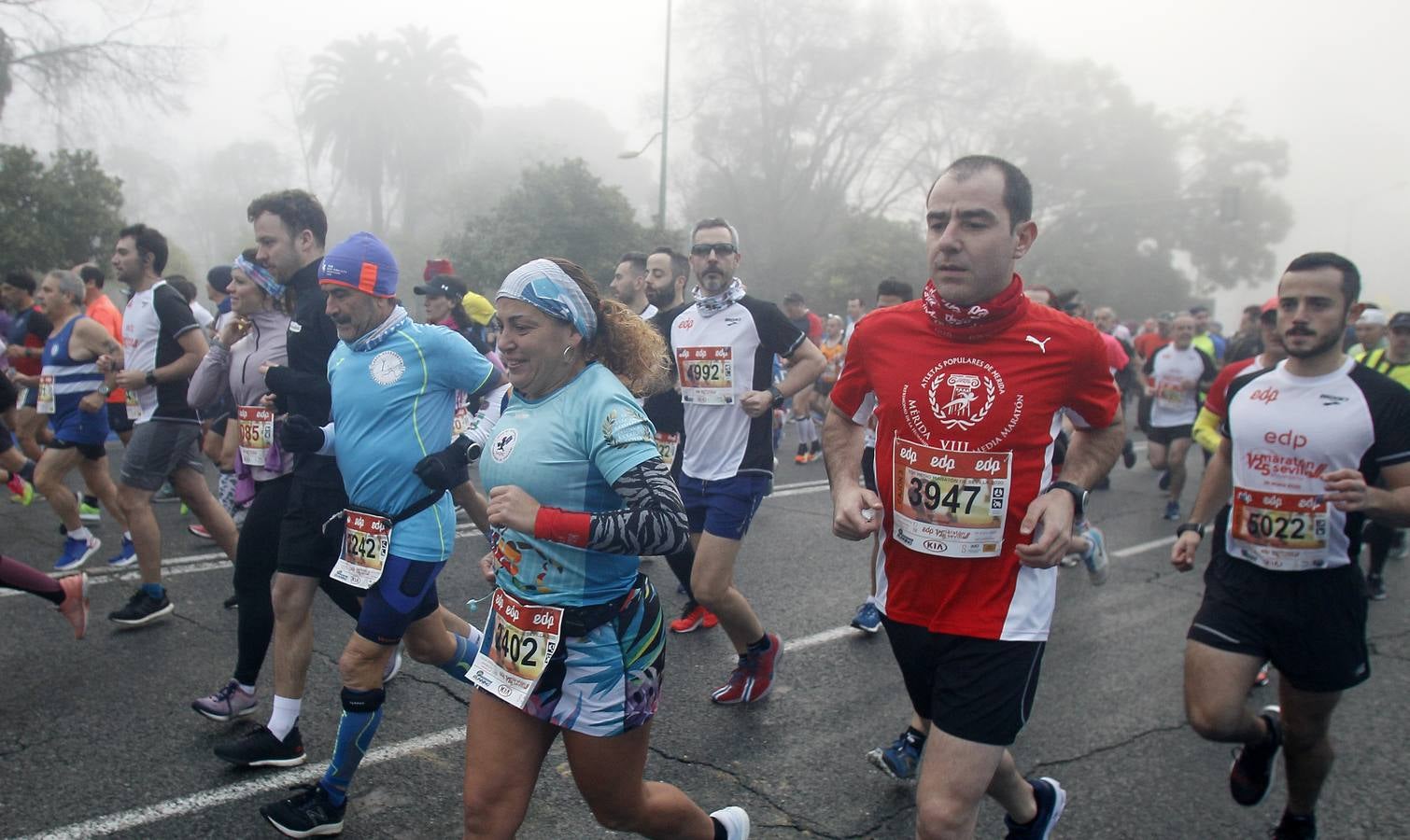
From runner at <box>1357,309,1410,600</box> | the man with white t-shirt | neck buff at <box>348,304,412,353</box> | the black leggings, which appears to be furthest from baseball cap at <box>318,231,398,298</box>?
the man with white t-shirt

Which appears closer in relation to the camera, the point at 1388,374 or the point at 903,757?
the point at 903,757

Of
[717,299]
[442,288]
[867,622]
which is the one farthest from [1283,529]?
[442,288]

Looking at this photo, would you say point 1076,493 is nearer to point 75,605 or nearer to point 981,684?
point 981,684

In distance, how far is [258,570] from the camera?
13.5 feet

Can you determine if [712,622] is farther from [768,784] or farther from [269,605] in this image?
[269,605]

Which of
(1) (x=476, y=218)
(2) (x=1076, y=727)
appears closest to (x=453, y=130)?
(1) (x=476, y=218)

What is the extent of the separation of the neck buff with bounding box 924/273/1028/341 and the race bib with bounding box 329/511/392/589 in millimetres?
2120

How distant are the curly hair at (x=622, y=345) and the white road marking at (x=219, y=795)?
2.17 metres

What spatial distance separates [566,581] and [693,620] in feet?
11.1

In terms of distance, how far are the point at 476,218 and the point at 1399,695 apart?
24.6 meters

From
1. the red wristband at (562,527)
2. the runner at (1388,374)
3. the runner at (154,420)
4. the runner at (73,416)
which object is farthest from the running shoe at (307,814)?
the runner at (1388,374)

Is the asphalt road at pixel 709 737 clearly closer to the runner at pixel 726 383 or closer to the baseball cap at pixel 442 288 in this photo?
the runner at pixel 726 383

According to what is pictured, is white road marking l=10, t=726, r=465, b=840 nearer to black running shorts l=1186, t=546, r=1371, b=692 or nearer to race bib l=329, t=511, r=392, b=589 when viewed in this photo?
race bib l=329, t=511, r=392, b=589

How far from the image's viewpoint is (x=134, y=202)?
6050cm
